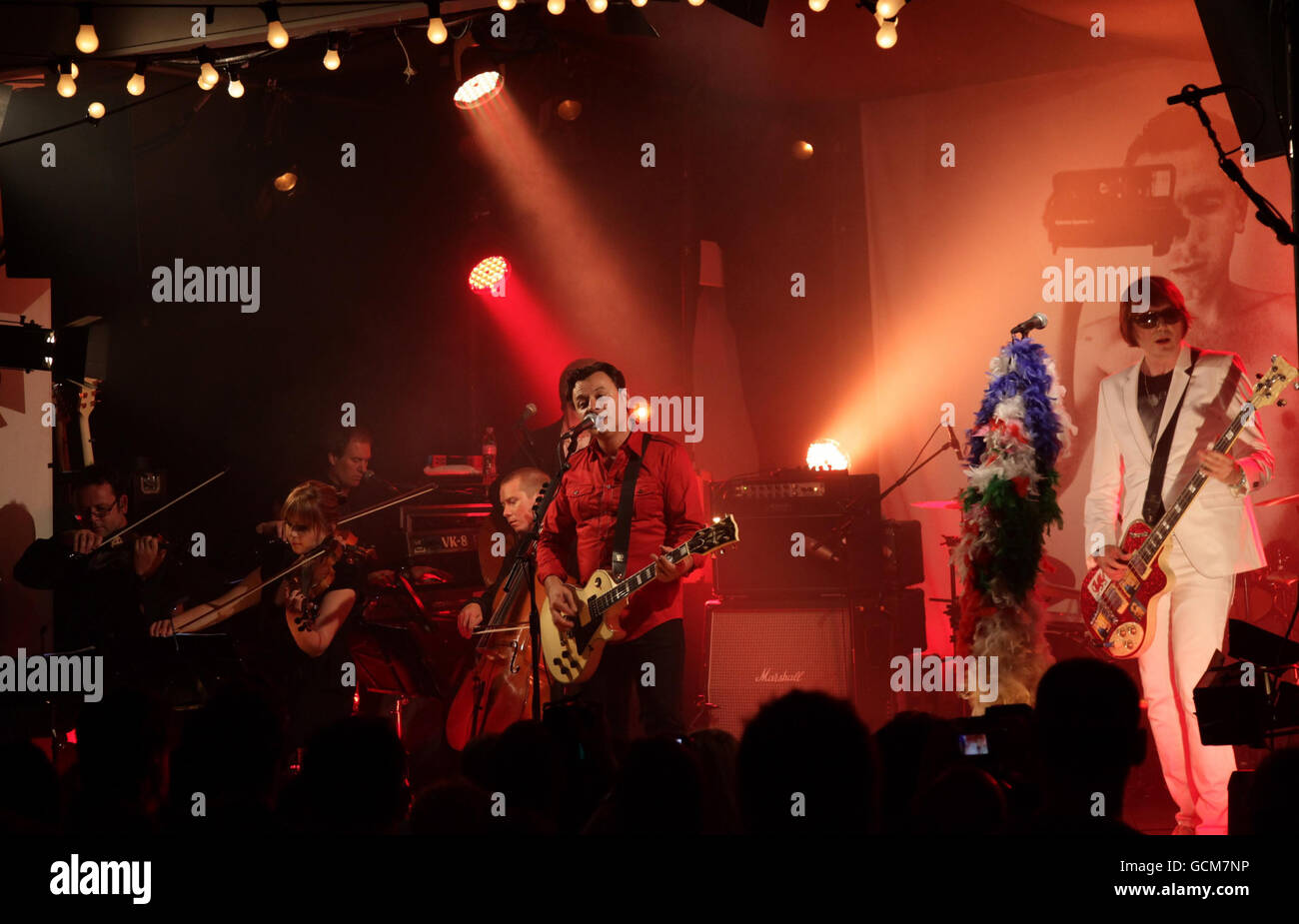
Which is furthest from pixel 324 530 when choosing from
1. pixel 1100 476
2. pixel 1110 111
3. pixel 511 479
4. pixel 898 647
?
pixel 1110 111

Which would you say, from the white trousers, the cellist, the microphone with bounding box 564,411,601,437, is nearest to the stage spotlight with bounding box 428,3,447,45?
the microphone with bounding box 564,411,601,437

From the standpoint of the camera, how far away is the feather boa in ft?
14.2

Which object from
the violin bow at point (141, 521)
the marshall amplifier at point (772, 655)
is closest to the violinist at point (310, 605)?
the violin bow at point (141, 521)

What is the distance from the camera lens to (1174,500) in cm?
495

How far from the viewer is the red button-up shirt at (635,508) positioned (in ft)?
17.4

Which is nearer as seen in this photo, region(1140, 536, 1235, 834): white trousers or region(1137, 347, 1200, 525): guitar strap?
region(1140, 536, 1235, 834): white trousers

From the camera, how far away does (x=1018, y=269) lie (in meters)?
8.46

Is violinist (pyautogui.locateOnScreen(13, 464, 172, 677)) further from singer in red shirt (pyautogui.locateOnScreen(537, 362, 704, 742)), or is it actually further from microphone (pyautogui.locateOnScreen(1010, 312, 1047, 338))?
microphone (pyautogui.locateOnScreen(1010, 312, 1047, 338))

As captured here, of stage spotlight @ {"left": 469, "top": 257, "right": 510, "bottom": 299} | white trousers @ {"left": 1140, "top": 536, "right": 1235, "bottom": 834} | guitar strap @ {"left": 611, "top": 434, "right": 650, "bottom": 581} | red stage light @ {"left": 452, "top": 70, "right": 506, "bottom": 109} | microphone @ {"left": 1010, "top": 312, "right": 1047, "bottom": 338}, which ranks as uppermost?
red stage light @ {"left": 452, "top": 70, "right": 506, "bottom": 109}

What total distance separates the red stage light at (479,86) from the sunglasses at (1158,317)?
402 cm

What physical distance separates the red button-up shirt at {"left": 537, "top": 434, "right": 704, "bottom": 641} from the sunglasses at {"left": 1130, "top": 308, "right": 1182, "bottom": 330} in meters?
2.10
